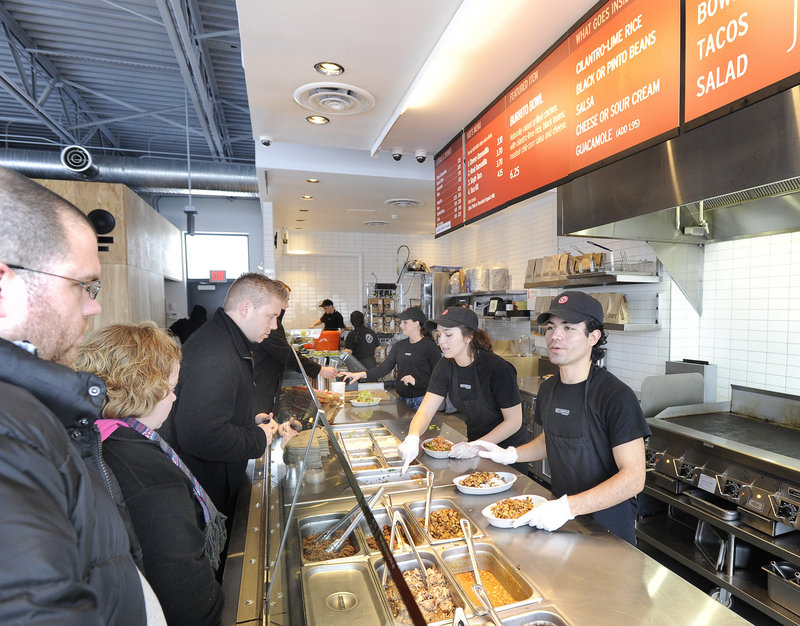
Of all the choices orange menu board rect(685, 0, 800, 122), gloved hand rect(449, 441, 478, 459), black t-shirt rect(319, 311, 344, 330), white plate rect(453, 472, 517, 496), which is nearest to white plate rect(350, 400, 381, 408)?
gloved hand rect(449, 441, 478, 459)

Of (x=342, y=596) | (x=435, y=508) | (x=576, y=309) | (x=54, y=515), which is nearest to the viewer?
(x=54, y=515)

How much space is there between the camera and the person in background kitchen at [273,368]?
412 centimetres

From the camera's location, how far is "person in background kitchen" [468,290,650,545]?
5.93 feet

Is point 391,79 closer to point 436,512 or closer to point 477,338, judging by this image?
point 477,338

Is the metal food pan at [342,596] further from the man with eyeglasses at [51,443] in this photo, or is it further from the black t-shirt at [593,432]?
the black t-shirt at [593,432]

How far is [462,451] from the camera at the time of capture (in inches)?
98.7

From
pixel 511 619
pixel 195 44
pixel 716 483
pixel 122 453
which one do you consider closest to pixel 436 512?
pixel 511 619

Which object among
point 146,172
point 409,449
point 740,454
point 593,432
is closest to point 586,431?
point 593,432

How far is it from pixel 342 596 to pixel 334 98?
9.34 ft

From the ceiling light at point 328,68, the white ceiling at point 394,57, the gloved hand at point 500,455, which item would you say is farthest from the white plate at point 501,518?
the ceiling light at point 328,68

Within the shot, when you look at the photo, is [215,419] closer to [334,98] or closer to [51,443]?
[51,443]

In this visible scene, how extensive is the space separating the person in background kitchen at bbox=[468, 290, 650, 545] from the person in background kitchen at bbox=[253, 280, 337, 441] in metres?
2.32

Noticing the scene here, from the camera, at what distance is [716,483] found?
9.50 ft

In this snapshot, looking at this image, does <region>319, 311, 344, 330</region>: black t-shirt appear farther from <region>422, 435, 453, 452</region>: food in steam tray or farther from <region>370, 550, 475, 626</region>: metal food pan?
<region>370, 550, 475, 626</region>: metal food pan
